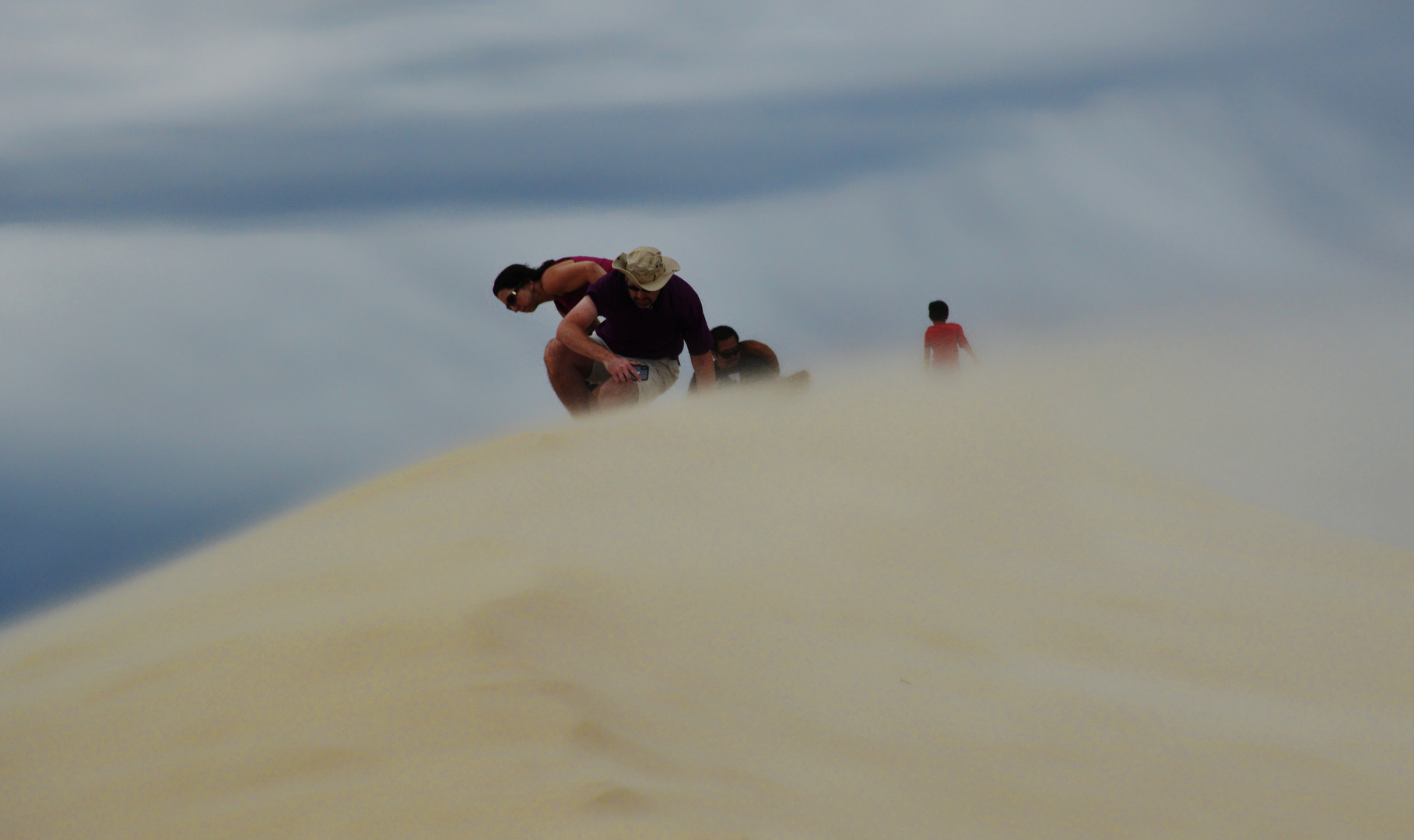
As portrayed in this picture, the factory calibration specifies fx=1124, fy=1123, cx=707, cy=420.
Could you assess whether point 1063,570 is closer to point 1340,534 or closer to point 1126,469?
point 1126,469

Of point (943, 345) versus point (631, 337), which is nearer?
point (631, 337)

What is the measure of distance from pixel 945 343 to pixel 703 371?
5156mm

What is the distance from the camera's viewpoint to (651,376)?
6305 mm

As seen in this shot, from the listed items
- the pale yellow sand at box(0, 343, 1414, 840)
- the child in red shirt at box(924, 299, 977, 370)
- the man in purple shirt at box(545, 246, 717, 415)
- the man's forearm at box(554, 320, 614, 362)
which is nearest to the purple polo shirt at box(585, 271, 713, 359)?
the man in purple shirt at box(545, 246, 717, 415)

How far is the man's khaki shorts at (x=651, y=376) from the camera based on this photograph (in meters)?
6.26

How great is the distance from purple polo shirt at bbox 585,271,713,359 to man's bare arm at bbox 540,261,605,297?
226 mm

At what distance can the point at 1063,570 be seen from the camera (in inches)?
173

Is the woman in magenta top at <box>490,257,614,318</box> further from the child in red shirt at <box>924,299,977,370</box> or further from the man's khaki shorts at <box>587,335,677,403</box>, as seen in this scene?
the child in red shirt at <box>924,299,977,370</box>

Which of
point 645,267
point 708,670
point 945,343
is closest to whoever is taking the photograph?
point 708,670

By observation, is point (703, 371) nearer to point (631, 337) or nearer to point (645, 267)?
point (631, 337)

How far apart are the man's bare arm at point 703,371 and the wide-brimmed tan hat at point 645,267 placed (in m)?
0.66

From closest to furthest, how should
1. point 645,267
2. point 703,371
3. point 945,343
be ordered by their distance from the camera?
point 645,267, point 703,371, point 945,343

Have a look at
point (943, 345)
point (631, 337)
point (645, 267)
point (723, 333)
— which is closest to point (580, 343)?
point (631, 337)

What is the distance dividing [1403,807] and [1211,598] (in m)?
1.72
